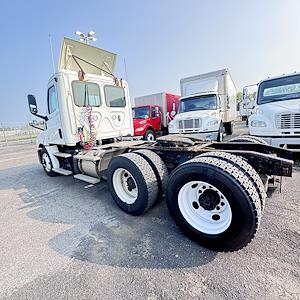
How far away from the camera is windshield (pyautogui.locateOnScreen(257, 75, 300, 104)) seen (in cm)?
606

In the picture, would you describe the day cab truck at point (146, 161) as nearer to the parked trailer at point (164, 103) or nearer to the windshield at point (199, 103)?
the windshield at point (199, 103)

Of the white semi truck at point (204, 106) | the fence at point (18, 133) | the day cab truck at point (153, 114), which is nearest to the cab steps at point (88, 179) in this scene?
the white semi truck at point (204, 106)

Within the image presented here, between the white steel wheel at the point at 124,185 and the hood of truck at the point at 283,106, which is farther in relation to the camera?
the hood of truck at the point at 283,106

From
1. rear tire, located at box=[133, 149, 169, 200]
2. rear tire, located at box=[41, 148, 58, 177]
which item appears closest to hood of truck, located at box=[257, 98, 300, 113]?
Answer: rear tire, located at box=[133, 149, 169, 200]

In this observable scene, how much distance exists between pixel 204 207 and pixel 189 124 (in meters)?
6.66

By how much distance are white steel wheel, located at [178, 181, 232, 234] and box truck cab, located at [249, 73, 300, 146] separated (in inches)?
162

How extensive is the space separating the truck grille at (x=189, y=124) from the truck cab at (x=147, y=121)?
3.25m

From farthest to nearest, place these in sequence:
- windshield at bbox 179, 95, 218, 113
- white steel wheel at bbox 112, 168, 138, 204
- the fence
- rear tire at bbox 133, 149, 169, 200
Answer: the fence
windshield at bbox 179, 95, 218, 113
white steel wheel at bbox 112, 168, 138, 204
rear tire at bbox 133, 149, 169, 200

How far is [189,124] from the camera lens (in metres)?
8.77

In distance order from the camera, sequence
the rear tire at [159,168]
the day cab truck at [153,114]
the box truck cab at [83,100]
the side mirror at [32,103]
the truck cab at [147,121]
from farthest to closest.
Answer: the day cab truck at [153,114]
the truck cab at [147,121]
the side mirror at [32,103]
the box truck cab at [83,100]
the rear tire at [159,168]

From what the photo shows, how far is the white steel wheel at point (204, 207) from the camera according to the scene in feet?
7.80

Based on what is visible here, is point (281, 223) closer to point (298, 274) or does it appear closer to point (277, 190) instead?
point (298, 274)

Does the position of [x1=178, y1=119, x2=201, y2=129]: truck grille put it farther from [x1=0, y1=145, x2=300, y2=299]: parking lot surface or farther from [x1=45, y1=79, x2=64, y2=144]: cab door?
[x1=45, y1=79, x2=64, y2=144]: cab door

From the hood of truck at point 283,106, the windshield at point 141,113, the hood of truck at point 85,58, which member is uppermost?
the hood of truck at point 85,58
